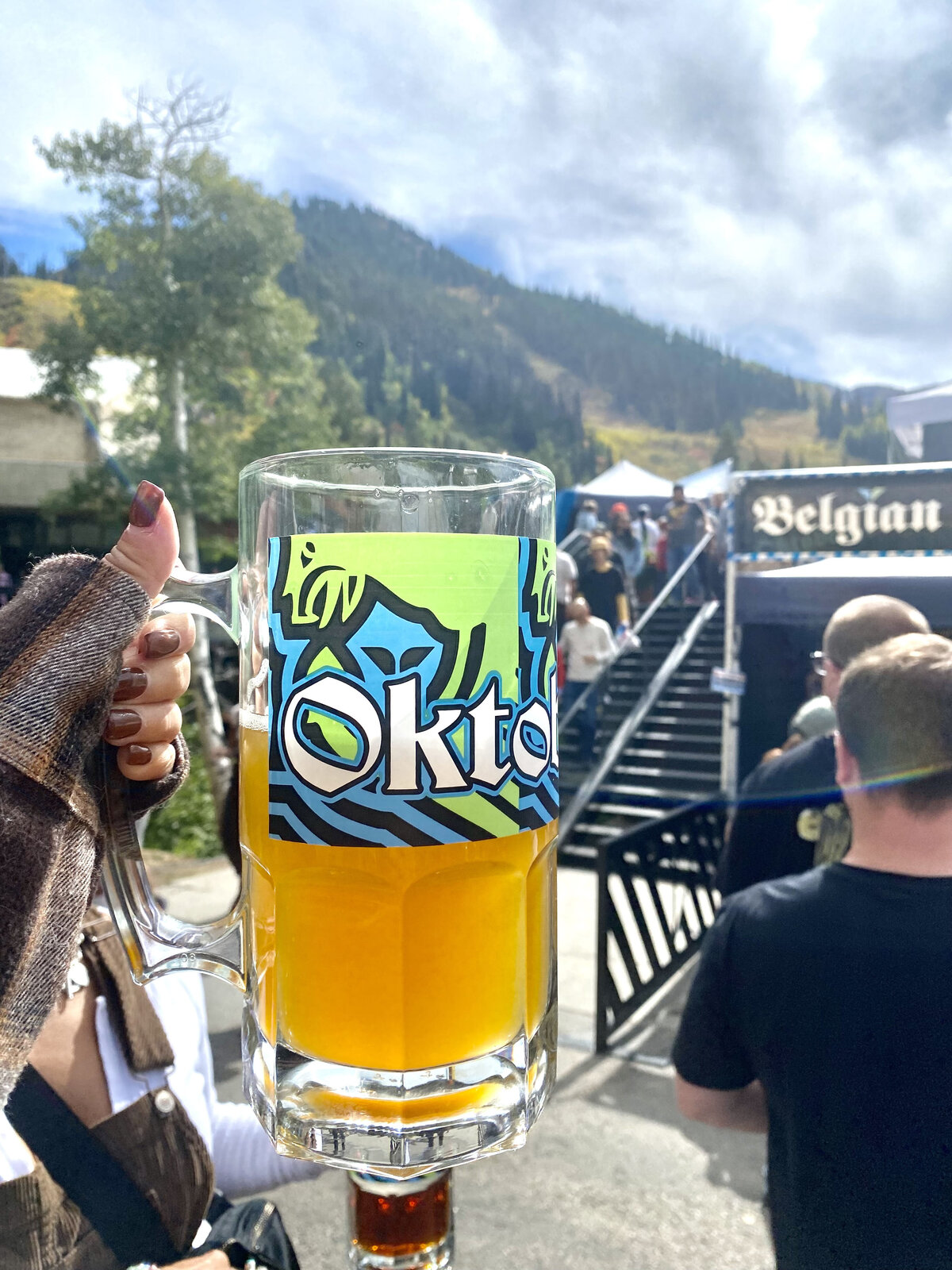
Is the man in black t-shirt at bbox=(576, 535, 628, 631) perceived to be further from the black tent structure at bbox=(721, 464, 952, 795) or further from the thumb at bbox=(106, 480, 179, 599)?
the thumb at bbox=(106, 480, 179, 599)

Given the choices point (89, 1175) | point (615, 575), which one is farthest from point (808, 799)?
point (615, 575)

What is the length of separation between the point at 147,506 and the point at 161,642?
11 centimetres

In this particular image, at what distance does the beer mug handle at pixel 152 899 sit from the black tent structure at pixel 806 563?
4.37 meters

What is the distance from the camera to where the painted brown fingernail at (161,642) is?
2.37 ft

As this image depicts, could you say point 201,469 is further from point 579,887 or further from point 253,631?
point 253,631

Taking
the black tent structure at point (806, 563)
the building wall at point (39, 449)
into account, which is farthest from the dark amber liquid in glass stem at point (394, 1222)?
the building wall at point (39, 449)

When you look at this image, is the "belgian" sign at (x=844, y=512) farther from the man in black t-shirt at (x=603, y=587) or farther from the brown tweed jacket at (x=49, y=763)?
the brown tweed jacket at (x=49, y=763)

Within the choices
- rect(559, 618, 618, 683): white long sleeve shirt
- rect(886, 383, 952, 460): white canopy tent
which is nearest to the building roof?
rect(559, 618, 618, 683): white long sleeve shirt

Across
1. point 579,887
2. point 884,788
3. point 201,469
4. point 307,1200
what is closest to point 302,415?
point 201,469

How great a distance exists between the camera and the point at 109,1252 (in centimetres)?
103

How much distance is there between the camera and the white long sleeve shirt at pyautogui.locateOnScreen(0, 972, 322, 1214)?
3.92 ft

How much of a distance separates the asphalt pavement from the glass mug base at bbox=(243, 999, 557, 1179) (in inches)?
83.4

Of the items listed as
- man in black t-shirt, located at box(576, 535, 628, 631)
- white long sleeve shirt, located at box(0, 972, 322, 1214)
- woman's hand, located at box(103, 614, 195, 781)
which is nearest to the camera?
woman's hand, located at box(103, 614, 195, 781)

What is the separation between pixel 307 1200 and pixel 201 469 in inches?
427
